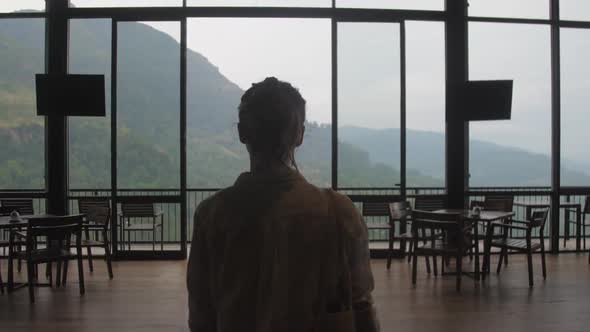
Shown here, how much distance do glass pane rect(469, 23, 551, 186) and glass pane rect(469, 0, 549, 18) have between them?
0.16 meters

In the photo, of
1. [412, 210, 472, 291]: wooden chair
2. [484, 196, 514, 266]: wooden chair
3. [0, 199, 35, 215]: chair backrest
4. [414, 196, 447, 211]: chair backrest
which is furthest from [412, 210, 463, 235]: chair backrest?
[0, 199, 35, 215]: chair backrest

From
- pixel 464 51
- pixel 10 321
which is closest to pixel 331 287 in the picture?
pixel 10 321

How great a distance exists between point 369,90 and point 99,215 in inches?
A: 157

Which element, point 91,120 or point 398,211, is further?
point 91,120

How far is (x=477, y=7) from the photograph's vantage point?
6.79 m

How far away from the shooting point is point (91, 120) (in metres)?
6.46

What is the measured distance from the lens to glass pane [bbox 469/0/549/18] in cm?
678

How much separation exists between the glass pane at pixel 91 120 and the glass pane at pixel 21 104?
1.37 ft

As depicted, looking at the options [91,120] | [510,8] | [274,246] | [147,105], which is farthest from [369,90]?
[274,246]

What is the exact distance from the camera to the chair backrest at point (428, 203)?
21.3 feet

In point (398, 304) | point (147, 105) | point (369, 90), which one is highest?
point (369, 90)

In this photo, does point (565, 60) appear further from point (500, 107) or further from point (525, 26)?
point (500, 107)

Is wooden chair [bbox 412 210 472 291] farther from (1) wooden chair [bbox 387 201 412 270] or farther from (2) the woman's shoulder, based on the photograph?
(2) the woman's shoulder

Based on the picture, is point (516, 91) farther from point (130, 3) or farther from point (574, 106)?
point (130, 3)
